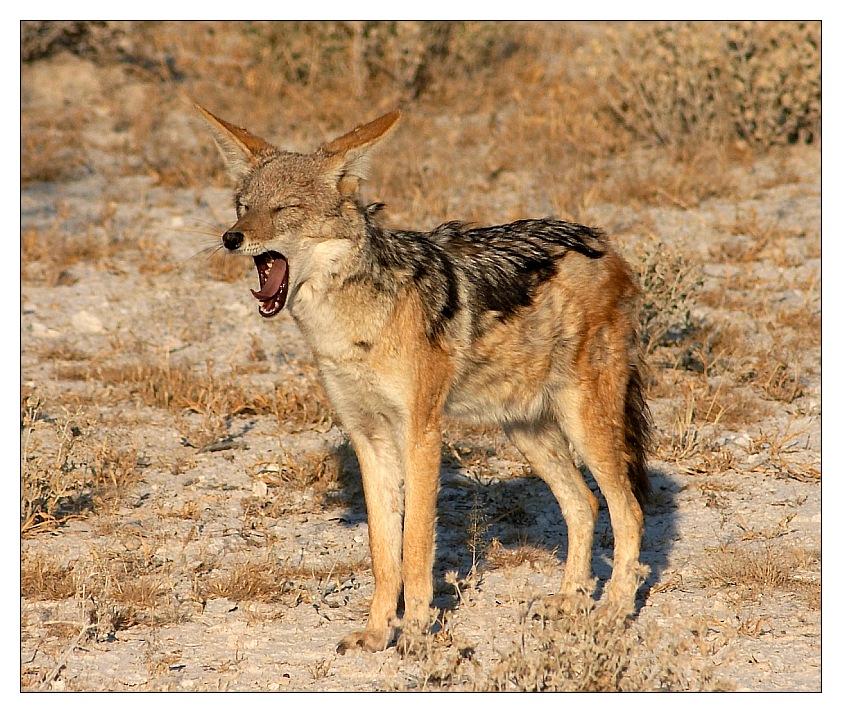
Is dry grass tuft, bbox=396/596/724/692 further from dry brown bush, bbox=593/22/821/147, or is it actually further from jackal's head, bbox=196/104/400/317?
dry brown bush, bbox=593/22/821/147

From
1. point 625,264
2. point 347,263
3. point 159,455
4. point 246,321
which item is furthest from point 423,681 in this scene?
point 246,321

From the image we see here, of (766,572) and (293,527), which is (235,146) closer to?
(293,527)

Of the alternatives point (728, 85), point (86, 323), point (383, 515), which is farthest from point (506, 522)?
point (728, 85)

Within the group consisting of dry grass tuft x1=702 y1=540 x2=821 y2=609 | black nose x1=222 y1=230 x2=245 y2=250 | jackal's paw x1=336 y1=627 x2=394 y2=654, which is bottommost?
jackal's paw x1=336 y1=627 x2=394 y2=654

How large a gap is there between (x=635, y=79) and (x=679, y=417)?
5.91 metres

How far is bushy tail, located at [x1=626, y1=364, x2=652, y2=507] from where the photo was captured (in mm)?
5586

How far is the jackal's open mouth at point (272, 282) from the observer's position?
4.60 m

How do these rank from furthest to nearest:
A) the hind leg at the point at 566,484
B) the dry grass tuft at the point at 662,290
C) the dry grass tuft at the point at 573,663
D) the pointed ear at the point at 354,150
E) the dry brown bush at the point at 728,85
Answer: the dry brown bush at the point at 728,85, the dry grass tuft at the point at 662,290, the hind leg at the point at 566,484, the pointed ear at the point at 354,150, the dry grass tuft at the point at 573,663

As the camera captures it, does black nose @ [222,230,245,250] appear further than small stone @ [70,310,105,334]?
No

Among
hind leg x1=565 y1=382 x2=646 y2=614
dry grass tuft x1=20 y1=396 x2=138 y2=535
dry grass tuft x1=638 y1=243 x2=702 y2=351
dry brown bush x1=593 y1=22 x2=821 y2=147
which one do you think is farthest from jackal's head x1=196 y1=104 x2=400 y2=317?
dry brown bush x1=593 y1=22 x2=821 y2=147

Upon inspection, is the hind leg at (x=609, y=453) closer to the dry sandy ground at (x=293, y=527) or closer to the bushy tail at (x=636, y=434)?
the bushy tail at (x=636, y=434)

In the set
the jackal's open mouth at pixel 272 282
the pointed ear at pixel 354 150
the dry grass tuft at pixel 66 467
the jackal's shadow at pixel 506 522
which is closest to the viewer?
the jackal's open mouth at pixel 272 282

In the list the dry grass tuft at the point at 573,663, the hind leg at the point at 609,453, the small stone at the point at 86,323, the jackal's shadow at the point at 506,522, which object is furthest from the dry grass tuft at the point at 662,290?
the small stone at the point at 86,323

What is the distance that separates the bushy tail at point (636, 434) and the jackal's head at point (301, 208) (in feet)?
5.54
